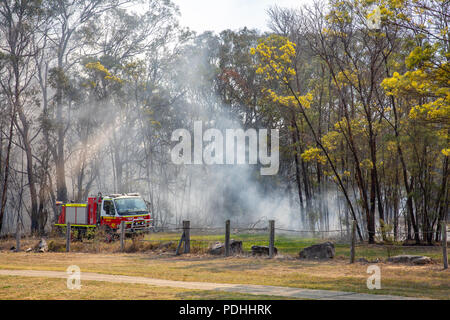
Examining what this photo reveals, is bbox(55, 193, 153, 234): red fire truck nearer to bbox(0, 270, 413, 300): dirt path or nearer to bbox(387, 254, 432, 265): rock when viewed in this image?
bbox(387, 254, 432, 265): rock

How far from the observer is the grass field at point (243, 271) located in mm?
10273

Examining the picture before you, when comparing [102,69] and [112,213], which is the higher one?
[102,69]

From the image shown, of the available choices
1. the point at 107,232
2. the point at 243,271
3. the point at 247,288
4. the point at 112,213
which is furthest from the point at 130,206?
the point at 247,288

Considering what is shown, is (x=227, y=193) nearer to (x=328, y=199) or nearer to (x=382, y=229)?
(x=328, y=199)

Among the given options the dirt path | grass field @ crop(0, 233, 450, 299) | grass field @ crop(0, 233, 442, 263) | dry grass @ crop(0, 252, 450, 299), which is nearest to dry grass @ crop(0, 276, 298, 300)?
grass field @ crop(0, 233, 450, 299)

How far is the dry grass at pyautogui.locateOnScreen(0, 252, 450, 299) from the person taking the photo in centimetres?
1136

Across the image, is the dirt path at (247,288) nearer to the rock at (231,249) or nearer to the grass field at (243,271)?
the grass field at (243,271)

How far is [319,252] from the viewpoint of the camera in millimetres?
17953

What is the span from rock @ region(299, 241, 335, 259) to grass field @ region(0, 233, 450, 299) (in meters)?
0.33

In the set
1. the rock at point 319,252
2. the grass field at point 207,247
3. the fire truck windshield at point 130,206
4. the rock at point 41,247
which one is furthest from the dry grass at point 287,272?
the fire truck windshield at point 130,206

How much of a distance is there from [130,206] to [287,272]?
16.6 m

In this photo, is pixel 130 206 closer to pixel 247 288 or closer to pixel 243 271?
pixel 243 271

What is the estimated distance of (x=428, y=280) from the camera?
12.6m
